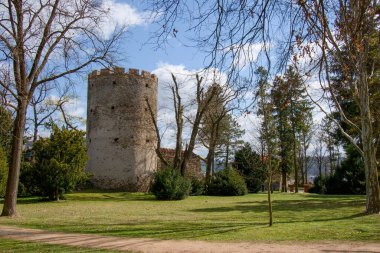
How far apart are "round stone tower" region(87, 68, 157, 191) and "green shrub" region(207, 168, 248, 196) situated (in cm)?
576

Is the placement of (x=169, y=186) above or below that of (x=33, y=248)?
above

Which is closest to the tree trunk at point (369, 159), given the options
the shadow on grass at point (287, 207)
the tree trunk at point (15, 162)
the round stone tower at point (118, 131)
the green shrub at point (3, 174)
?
the shadow on grass at point (287, 207)

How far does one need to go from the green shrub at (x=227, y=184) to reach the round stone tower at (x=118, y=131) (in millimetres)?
5765

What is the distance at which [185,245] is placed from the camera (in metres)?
8.63

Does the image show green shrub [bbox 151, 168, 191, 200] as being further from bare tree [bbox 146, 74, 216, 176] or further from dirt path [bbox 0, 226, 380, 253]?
dirt path [bbox 0, 226, 380, 253]

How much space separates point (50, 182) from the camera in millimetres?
24047

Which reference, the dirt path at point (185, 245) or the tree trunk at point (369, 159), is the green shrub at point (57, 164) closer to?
the dirt path at point (185, 245)

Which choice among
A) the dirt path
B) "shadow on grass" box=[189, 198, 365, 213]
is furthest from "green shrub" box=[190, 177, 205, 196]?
the dirt path

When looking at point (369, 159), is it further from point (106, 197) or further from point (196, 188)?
point (106, 197)

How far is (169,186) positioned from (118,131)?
8807 mm

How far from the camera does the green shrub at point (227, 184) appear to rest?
106 ft

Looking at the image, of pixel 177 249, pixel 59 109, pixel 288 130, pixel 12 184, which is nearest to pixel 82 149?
pixel 12 184

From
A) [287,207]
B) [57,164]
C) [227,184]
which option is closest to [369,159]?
[287,207]

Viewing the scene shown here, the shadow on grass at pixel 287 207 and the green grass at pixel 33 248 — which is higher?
the shadow on grass at pixel 287 207
